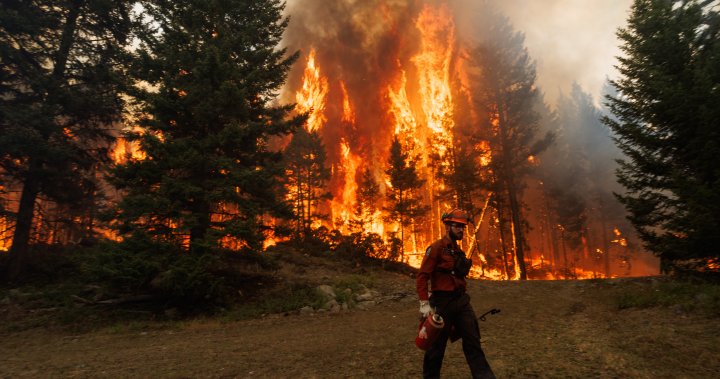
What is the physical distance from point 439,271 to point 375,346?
165 inches

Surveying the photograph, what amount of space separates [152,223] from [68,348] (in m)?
4.68

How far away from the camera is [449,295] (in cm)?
466

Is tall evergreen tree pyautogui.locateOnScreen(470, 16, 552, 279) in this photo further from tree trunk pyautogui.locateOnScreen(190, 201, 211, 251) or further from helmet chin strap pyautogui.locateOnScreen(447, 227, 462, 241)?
helmet chin strap pyautogui.locateOnScreen(447, 227, 462, 241)

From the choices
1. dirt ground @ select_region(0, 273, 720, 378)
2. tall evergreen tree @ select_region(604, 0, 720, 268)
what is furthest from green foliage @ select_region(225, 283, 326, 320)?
tall evergreen tree @ select_region(604, 0, 720, 268)

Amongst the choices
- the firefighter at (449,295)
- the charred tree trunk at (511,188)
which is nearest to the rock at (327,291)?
the firefighter at (449,295)

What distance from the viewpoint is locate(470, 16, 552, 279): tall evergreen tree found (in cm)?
2677

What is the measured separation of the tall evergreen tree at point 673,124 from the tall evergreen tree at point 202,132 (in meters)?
13.3

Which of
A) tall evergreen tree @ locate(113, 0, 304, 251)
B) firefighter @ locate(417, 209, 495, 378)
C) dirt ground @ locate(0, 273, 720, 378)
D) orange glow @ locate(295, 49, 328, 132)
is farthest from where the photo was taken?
orange glow @ locate(295, 49, 328, 132)

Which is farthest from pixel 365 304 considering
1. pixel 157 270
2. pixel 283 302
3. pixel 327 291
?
pixel 157 270

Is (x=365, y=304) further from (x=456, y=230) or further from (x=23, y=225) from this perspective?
(x=23, y=225)

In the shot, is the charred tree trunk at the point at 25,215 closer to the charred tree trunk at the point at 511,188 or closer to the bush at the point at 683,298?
the bush at the point at 683,298

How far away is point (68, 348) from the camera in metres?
8.72

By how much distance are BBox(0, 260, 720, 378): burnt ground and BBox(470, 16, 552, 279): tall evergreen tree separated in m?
15.8

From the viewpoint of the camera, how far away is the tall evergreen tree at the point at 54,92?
14062 mm
